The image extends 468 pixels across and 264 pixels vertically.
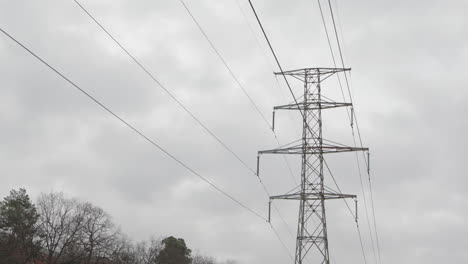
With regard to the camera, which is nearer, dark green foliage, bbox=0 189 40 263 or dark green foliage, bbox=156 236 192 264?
dark green foliage, bbox=0 189 40 263

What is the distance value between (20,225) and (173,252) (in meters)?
30.3

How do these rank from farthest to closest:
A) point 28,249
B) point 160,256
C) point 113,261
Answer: point 160,256 < point 113,261 < point 28,249

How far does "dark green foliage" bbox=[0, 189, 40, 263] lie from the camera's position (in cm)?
6464

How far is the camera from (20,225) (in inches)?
2714

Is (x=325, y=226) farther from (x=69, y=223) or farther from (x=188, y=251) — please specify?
(x=188, y=251)

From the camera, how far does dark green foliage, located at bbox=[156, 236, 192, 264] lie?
306ft

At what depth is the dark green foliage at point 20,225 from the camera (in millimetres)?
64644

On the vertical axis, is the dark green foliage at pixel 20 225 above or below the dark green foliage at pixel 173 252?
below

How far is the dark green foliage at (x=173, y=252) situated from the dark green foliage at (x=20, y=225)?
26.6 metres

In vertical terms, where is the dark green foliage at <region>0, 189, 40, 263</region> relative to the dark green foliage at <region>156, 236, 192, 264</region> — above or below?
below

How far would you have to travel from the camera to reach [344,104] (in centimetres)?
3112

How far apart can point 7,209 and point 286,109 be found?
47079 millimetres

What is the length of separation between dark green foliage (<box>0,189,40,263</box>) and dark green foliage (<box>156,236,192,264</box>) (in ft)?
87.1

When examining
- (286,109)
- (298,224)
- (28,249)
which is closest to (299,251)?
(298,224)
